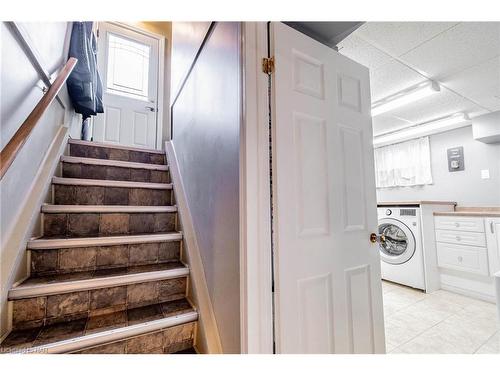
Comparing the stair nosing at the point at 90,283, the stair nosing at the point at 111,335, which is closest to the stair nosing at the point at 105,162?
the stair nosing at the point at 90,283

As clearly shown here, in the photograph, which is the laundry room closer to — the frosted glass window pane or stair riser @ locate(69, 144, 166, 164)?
stair riser @ locate(69, 144, 166, 164)

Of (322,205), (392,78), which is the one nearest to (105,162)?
(322,205)

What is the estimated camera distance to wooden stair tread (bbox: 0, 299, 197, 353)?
0.94 m

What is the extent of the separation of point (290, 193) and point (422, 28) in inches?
65.7

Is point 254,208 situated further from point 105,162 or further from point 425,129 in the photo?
point 425,129

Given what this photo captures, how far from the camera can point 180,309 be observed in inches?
49.6

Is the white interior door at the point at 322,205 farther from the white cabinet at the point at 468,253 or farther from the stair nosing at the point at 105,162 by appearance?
the white cabinet at the point at 468,253

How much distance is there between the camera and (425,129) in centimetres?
360

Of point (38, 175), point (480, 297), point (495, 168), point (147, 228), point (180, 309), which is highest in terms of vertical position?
point (495, 168)

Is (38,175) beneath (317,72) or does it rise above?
beneath

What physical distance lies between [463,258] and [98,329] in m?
3.60

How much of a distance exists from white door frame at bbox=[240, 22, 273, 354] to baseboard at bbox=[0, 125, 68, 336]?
1.05m
